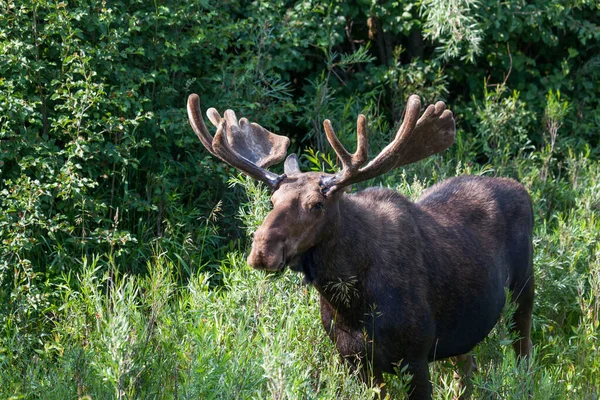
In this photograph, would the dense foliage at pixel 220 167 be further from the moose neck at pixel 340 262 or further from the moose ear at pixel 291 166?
the moose ear at pixel 291 166

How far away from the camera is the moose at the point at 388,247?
4.95m

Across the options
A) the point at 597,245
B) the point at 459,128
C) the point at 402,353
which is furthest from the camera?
the point at 459,128

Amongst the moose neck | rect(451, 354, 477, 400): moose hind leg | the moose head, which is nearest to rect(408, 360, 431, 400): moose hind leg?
rect(451, 354, 477, 400): moose hind leg

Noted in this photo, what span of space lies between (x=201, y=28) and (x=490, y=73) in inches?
145

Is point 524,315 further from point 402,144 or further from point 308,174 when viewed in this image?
point 308,174

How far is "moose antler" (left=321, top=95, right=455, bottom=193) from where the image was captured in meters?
4.96

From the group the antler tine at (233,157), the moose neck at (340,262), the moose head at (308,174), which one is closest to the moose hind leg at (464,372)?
the moose neck at (340,262)

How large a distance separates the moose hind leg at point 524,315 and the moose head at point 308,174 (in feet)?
4.19

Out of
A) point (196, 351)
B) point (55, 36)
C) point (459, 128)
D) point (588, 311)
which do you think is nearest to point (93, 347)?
point (196, 351)

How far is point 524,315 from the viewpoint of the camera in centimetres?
616

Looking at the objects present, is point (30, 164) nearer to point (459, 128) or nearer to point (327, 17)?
point (327, 17)

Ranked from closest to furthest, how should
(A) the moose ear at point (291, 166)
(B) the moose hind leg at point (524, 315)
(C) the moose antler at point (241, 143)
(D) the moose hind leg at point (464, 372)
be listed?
(C) the moose antler at point (241, 143)
(A) the moose ear at point (291, 166)
(D) the moose hind leg at point (464, 372)
(B) the moose hind leg at point (524, 315)

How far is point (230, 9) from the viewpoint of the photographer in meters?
8.16

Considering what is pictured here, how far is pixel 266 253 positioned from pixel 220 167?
2704 millimetres
